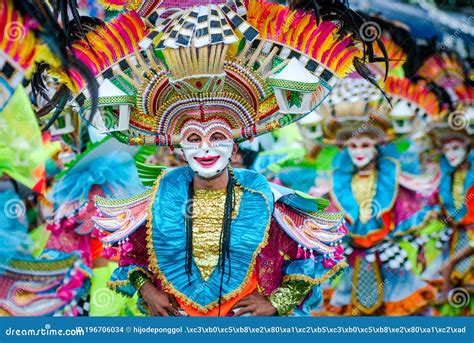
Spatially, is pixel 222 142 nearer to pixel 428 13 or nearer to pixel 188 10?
pixel 188 10

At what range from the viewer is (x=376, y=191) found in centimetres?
812

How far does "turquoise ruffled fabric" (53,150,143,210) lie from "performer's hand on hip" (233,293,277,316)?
7.69ft

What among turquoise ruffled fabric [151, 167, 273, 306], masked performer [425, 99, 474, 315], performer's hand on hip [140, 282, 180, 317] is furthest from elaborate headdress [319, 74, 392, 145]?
performer's hand on hip [140, 282, 180, 317]

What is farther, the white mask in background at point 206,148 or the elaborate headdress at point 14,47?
the elaborate headdress at point 14,47

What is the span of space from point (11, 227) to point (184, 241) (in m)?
2.82

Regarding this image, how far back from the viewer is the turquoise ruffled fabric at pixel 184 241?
5.07 m

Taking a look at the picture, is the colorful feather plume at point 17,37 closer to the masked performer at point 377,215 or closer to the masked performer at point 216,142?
the masked performer at point 216,142

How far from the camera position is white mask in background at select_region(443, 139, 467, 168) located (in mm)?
8312

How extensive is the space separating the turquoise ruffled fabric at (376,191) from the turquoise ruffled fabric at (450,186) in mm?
422

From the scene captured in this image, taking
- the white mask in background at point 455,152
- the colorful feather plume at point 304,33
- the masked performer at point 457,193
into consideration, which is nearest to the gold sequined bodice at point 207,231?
the colorful feather plume at point 304,33

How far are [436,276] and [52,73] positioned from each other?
4.20m

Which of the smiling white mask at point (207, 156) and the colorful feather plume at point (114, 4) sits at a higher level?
the colorful feather plume at point (114, 4)

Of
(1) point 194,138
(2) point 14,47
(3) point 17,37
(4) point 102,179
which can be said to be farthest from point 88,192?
(1) point 194,138

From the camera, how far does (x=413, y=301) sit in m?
8.09
